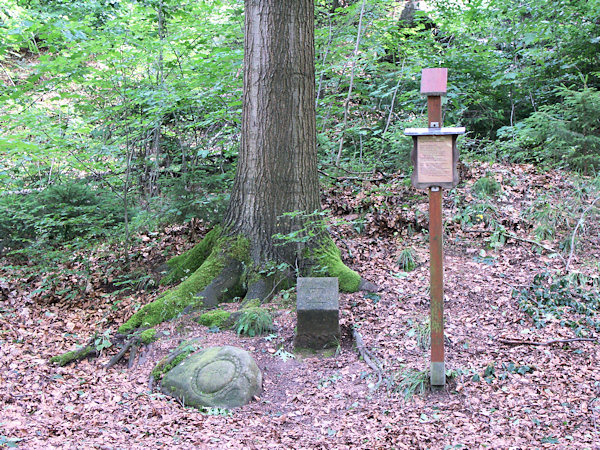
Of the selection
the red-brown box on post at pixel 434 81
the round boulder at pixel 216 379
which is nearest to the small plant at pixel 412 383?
the round boulder at pixel 216 379

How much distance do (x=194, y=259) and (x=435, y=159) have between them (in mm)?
3735

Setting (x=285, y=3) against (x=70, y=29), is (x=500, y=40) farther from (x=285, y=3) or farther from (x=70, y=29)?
(x=70, y=29)

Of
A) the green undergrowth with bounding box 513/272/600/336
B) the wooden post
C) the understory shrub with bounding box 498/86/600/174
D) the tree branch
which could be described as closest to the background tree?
the wooden post

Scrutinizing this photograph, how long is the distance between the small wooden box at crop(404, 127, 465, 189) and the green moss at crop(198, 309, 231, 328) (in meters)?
2.71

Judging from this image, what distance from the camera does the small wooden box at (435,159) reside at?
395 centimetres

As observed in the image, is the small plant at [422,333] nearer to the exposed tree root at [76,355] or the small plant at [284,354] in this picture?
the small plant at [284,354]

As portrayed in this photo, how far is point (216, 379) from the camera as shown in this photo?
4289 mm

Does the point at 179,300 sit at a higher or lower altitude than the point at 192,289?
lower

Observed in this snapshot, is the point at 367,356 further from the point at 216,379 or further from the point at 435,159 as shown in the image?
the point at 435,159

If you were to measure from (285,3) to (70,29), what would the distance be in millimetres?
2645

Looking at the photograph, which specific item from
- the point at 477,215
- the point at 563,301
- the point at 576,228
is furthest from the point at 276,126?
the point at 576,228

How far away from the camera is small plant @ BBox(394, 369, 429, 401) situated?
4.12 meters

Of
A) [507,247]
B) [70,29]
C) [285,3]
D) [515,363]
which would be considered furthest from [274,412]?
[70,29]

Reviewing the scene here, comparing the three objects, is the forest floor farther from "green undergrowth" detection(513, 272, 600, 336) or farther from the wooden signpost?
the wooden signpost
